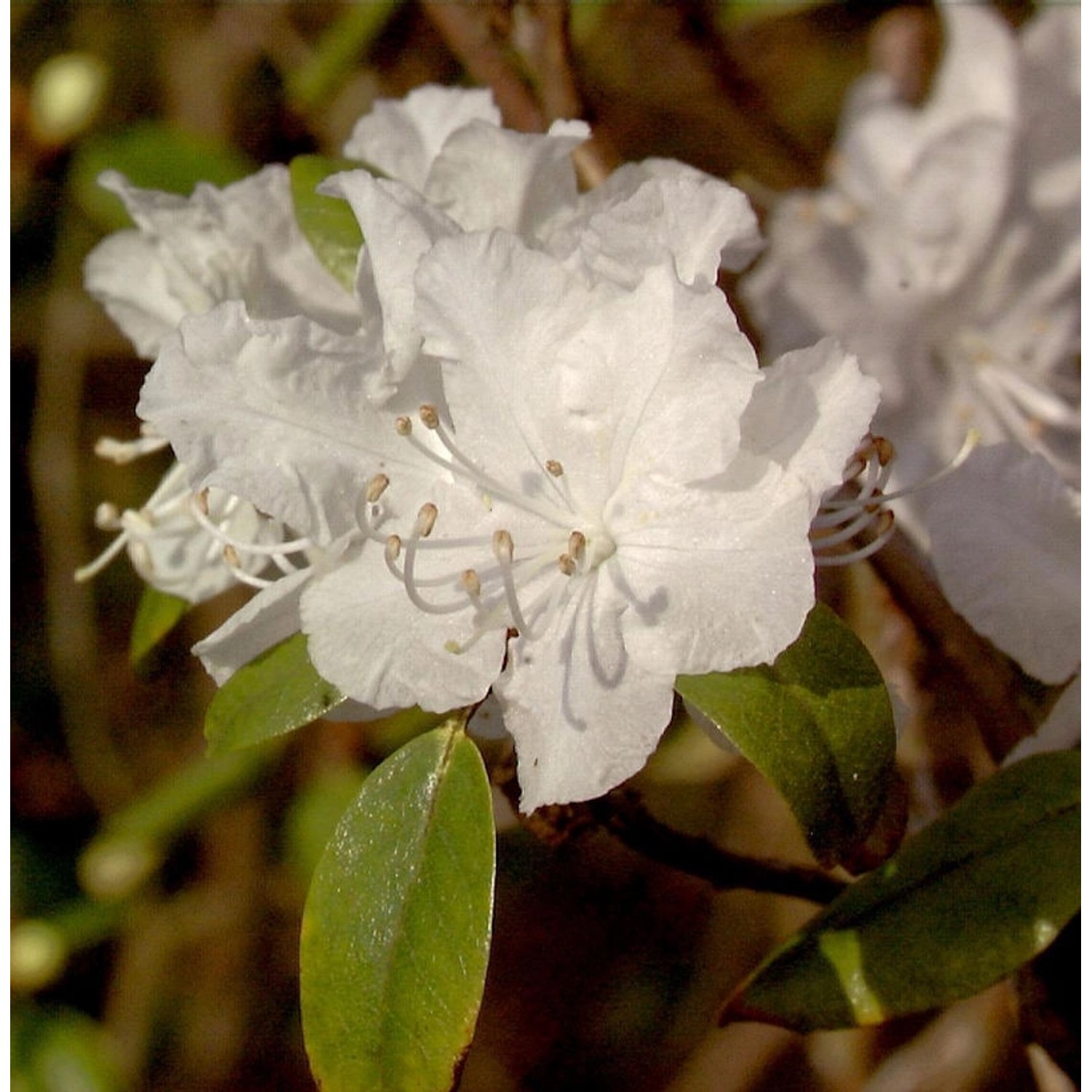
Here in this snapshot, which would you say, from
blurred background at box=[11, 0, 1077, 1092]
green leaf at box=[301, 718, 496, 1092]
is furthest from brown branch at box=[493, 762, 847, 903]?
blurred background at box=[11, 0, 1077, 1092]

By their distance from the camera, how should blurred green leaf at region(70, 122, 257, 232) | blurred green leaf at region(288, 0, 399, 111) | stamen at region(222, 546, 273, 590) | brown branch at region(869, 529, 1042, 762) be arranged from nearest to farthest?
stamen at region(222, 546, 273, 590)
brown branch at region(869, 529, 1042, 762)
blurred green leaf at region(70, 122, 257, 232)
blurred green leaf at region(288, 0, 399, 111)

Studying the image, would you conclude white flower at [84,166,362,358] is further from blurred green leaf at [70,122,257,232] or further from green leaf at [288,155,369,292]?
blurred green leaf at [70,122,257,232]

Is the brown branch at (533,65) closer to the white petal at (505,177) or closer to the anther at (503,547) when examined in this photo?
the white petal at (505,177)

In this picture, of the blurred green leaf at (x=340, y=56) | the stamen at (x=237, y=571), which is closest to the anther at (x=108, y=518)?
the stamen at (x=237, y=571)

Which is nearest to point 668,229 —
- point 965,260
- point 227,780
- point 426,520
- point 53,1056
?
point 426,520

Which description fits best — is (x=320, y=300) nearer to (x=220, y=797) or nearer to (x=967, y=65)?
(x=967, y=65)

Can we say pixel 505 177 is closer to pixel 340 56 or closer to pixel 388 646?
pixel 388 646

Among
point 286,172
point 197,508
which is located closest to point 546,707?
point 197,508
